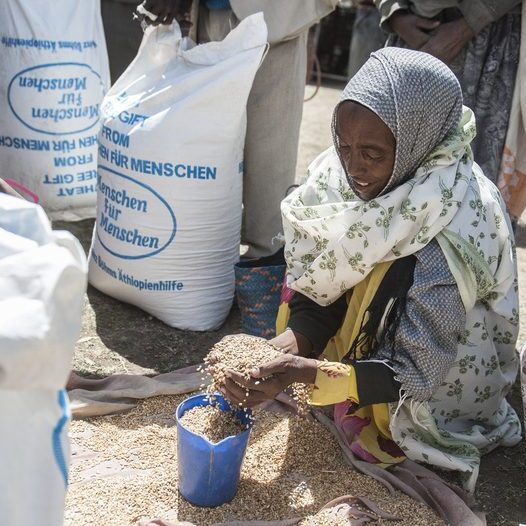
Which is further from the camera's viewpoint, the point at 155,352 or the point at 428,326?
the point at 155,352

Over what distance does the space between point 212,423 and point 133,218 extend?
111cm

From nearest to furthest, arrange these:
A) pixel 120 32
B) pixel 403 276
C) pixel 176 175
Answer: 1. pixel 403 276
2. pixel 176 175
3. pixel 120 32

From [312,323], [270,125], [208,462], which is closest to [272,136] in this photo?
[270,125]

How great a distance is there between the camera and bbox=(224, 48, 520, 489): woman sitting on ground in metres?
2.02

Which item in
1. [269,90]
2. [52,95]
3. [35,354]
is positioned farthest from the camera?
[52,95]

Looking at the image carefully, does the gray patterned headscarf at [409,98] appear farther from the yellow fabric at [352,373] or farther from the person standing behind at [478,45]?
the person standing behind at [478,45]

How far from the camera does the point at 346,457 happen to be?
7.39ft

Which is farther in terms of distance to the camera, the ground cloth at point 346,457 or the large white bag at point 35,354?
the ground cloth at point 346,457

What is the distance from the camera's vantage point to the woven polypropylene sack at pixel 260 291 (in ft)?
9.10

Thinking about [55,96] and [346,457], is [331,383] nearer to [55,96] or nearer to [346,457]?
[346,457]

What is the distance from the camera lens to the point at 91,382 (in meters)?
2.52

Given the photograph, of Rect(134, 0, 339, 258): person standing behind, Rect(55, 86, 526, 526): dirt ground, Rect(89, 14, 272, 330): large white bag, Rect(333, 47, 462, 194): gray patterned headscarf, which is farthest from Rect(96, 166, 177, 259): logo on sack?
Rect(333, 47, 462, 194): gray patterned headscarf

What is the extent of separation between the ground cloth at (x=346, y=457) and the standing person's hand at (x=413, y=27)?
1.38 m

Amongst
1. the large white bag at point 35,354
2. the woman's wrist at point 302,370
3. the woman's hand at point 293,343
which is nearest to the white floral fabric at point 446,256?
the woman's hand at point 293,343
